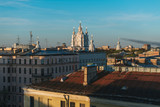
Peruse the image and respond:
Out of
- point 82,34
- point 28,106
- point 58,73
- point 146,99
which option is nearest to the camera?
point 146,99

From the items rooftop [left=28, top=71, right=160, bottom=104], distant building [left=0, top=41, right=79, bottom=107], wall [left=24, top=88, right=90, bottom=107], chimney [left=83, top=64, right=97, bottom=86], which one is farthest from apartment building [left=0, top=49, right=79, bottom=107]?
chimney [left=83, top=64, right=97, bottom=86]

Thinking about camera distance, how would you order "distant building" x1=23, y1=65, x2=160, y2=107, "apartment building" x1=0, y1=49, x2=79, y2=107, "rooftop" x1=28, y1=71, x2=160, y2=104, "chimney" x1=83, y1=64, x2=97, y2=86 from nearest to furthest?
1. "distant building" x1=23, y1=65, x2=160, y2=107
2. "rooftop" x1=28, y1=71, x2=160, y2=104
3. "chimney" x1=83, y1=64, x2=97, y2=86
4. "apartment building" x1=0, y1=49, x2=79, y2=107

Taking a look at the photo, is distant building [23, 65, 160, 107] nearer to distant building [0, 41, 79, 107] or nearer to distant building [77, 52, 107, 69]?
distant building [0, 41, 79, 107]

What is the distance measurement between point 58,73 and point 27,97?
1285 inches

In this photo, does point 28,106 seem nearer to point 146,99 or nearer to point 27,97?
point 27,97

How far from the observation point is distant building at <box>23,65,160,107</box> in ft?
71.4

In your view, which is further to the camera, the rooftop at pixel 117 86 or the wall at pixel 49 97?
the wall at pixel 49 97

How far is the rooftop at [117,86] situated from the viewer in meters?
21.9

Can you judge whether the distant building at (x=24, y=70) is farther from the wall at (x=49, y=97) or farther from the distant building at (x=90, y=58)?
the wall at (x=49, y=97)

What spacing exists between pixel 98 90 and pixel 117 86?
1943mm

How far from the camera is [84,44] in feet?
547

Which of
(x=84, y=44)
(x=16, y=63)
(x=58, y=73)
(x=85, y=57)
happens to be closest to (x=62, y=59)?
(x=58, y=73)

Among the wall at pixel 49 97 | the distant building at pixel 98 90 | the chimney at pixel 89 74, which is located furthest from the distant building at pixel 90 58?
the wall at pixel 49 97

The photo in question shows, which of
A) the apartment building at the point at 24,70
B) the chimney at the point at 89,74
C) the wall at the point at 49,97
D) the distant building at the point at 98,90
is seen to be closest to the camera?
the distant building at the point at 98,90
